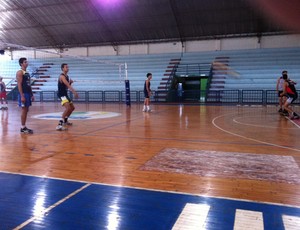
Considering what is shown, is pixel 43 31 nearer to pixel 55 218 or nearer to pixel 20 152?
pixel 20 152

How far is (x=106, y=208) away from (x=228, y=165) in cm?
210

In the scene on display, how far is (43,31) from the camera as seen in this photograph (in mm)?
25781

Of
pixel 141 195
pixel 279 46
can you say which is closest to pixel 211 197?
pixel 141 195

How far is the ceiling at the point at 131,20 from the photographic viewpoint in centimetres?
2042

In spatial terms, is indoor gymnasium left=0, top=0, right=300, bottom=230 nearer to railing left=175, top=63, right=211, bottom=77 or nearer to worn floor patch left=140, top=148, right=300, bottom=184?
worn floor patch left=140, top=148, right=300, bottom=184

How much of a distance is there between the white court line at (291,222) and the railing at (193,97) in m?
17.2

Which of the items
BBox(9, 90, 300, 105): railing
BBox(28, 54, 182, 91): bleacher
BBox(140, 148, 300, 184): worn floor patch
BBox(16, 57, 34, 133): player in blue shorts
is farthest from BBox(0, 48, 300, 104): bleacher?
BBox(140, 148, 300, 184): worn floor patch

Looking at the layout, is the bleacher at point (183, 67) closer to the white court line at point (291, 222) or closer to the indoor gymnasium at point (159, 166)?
the indoor gymnasium at point (159, 166)

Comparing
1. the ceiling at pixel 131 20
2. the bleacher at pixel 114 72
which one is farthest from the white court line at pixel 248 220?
the bleacher at pixel 114 72

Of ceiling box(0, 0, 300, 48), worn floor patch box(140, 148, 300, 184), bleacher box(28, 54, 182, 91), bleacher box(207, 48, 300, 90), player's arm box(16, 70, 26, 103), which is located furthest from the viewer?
bleacher box(28, 54, 182, 91)

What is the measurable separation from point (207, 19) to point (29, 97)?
17.0 m

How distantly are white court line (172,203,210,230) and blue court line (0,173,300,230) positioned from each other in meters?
0.04

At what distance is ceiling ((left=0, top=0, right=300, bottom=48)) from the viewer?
67.0 feet

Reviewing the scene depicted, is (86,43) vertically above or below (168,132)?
above
